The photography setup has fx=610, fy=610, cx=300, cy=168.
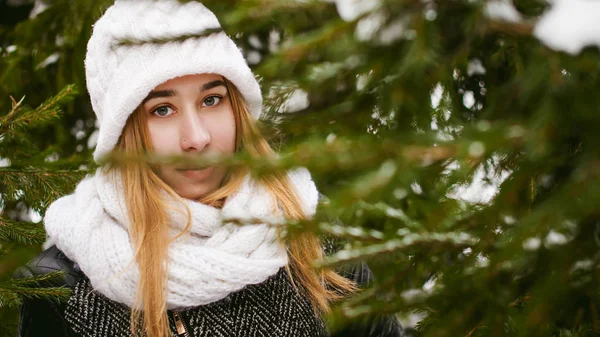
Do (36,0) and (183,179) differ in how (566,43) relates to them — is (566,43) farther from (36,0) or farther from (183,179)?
(36,0)

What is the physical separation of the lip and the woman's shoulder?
527 millimetres

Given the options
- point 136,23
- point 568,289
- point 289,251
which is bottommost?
point 289,251

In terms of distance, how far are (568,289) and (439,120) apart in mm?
368

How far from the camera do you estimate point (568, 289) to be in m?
0.79

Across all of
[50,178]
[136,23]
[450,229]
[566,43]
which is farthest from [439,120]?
[50,178]

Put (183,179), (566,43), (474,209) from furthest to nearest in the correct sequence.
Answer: (183,179)
(474,209)
(566,43)

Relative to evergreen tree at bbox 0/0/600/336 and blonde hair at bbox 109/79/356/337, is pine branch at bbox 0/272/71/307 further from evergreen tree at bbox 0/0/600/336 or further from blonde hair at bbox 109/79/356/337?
evergreen tree at bbox 0/0/600/336

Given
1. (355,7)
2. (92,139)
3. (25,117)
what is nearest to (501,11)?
(355,7)

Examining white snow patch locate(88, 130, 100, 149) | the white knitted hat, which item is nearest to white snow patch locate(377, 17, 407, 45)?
the white knitted hat

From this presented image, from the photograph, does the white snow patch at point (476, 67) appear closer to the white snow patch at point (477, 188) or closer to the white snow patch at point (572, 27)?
the white snow patch at point (477, 188)

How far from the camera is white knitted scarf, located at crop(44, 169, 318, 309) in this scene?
2.05 metres

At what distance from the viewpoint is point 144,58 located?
2047 millimetres

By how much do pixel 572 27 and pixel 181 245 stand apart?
1.64 m

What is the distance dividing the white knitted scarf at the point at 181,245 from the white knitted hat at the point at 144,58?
9.3 inches
